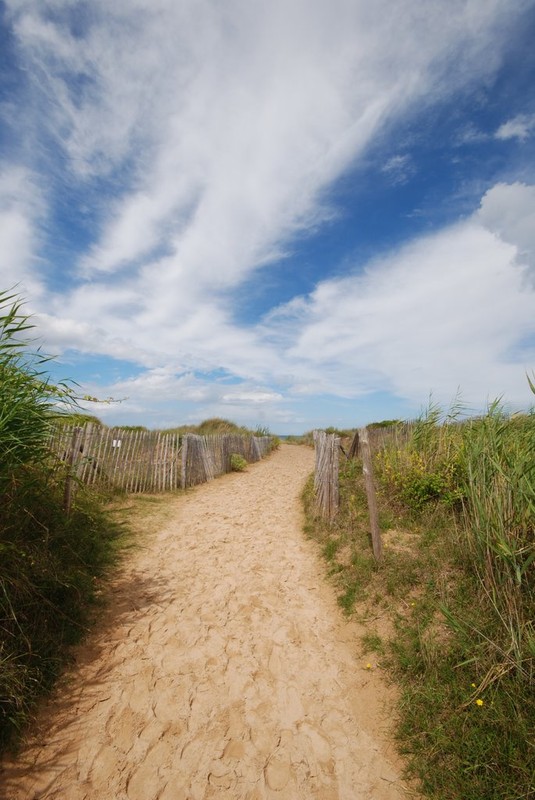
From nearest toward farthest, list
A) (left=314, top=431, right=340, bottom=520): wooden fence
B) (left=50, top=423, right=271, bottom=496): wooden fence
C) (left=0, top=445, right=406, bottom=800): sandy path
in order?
(left=0, top=445, right=406, bottom=800): sandy path < (left=314, top=431, right=340, bottom=520): wooden fence < (left=50, top=423, right=271, bottom=496): wooden fence

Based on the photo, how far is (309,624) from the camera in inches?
185

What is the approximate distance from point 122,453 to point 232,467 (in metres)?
6.23

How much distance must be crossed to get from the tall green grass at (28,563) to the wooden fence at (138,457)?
351 cm

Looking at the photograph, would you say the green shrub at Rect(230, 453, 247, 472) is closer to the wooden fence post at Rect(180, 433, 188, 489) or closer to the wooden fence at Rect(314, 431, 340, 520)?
the wooden fence post at Rect(180, 433, 188, 489)

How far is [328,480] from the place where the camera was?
7492 millimetres

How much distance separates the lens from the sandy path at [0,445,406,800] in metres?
2.75

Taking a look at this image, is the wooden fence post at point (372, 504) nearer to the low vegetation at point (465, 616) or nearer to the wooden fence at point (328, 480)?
the low vegetation at point (465, 616)

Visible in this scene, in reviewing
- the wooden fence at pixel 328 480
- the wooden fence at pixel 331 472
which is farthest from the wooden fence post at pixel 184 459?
the wooden fence at pixel 328 480

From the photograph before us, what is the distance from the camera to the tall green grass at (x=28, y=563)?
3.14 meters

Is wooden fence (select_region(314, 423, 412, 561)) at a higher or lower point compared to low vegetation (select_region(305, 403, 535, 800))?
higher

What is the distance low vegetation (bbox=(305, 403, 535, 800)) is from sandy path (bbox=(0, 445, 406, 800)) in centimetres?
33

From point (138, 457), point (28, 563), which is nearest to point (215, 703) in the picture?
point (28, 563)

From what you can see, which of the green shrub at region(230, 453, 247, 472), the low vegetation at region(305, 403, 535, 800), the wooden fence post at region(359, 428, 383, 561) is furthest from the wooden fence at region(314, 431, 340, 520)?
the green shrub at region(230, 453, 247, 472)

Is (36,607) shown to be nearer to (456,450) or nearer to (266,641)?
(266,641)
